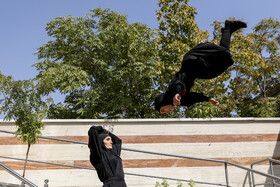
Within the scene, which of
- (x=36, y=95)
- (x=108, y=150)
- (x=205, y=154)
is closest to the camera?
(x=108, y=150)

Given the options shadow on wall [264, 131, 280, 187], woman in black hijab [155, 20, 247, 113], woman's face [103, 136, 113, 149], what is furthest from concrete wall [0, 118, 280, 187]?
woman in black hijab [155, 20, 247, 113]

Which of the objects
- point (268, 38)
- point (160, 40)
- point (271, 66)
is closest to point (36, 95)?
point (160, 40)

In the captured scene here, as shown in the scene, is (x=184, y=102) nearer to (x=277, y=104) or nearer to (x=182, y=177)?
(x=182, y=177)

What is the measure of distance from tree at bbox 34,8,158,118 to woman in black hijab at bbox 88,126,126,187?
667 centimetres

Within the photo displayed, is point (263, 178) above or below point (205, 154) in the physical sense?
below

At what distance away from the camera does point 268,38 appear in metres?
15.0

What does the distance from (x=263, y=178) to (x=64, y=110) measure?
9.30 m

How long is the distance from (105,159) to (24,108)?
357cm

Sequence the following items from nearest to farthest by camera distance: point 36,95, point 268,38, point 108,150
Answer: point 108,150
point 36,95
point 268,38

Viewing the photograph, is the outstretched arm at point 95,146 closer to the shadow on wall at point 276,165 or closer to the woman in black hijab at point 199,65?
the woman in black hijab at point 199,65

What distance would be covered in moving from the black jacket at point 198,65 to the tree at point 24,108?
A: 421 centimetres

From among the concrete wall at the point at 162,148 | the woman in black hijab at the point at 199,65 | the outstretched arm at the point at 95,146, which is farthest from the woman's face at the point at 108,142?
the concrete wall at the point at 162,148

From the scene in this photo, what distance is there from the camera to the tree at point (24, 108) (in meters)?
6.08

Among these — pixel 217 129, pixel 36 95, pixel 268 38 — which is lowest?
pixel 217 129
